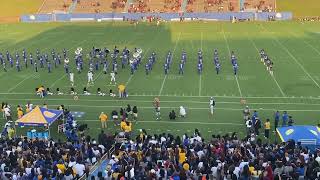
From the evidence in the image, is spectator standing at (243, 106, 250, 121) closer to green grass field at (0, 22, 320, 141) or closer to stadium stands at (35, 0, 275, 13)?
green grass field at (0, 22, 320, 141)

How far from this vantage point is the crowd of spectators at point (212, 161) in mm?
11555

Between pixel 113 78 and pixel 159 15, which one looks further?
pixel 159 15

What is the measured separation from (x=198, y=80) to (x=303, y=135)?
11.2 metres

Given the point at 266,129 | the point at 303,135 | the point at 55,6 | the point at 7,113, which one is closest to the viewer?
the point at 303,135

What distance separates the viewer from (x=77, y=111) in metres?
20.8

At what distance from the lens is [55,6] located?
61.4 meters

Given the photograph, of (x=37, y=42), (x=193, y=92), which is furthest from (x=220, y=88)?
(x=37, y=42)

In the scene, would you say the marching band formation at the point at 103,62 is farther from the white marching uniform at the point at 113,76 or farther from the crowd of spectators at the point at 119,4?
the crowd of spectators at the point at 119,4

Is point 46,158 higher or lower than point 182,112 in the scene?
higher

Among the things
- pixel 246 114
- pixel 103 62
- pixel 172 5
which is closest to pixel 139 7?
pixel 172 5

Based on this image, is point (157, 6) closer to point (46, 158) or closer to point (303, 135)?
point (303, 135)

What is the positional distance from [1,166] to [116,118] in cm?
723

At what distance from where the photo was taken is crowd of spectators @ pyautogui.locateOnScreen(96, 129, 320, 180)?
11.6m

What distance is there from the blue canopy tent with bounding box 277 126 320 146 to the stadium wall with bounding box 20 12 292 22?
3919cm
